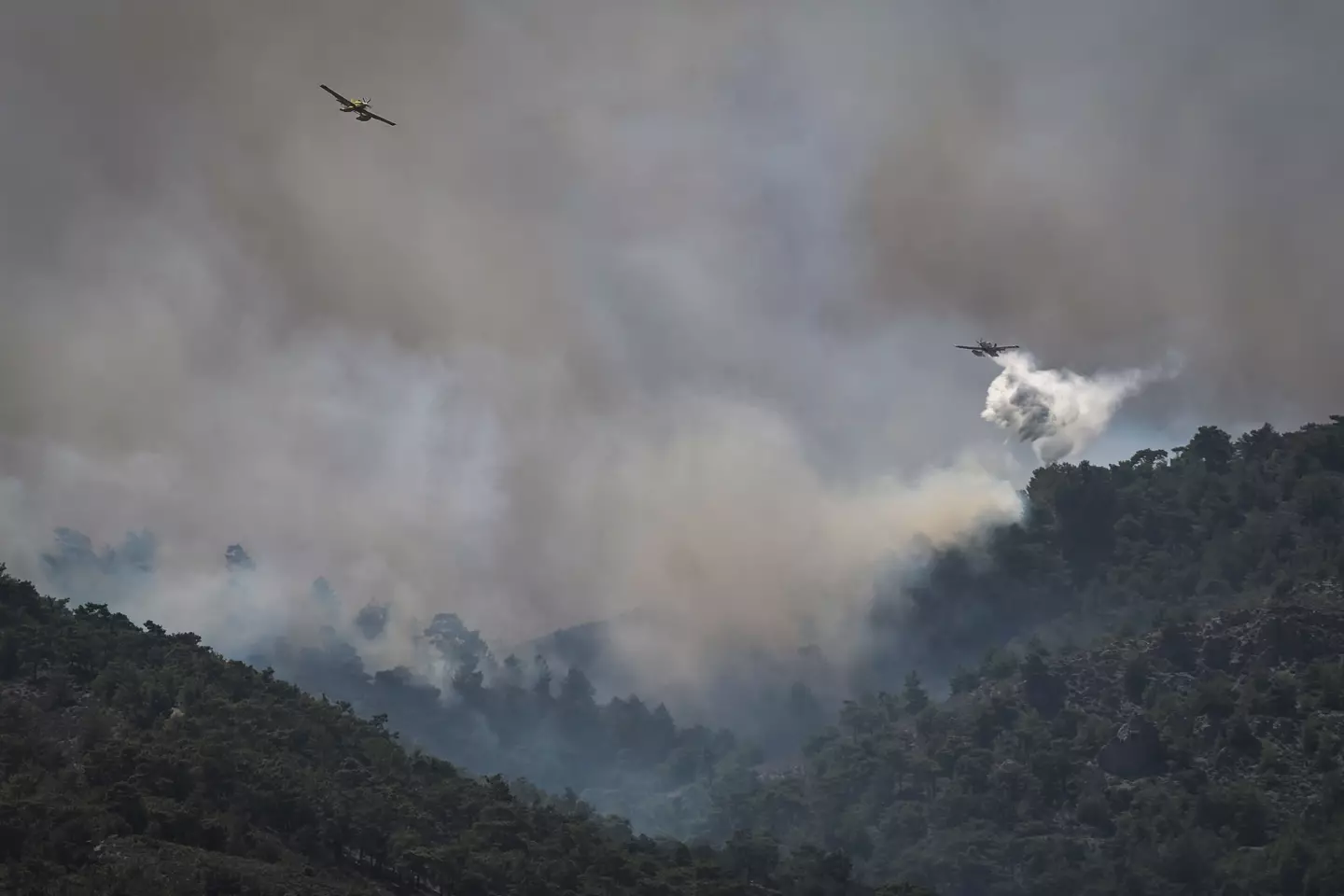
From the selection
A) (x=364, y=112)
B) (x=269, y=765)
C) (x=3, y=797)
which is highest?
(x=364, y=112)

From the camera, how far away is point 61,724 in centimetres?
19538

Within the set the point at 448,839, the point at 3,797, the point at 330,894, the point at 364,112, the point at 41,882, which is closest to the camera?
the point at 41,882

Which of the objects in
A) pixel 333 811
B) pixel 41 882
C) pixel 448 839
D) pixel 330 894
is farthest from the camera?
pixel 448 839

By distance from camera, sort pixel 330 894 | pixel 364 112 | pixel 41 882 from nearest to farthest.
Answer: pixel 41 882
pixel 330 894
pixel 364 112

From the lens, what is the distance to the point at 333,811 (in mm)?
185000

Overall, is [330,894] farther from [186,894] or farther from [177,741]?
[177,741]

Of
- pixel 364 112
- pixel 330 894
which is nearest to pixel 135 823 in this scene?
pixel 330 894

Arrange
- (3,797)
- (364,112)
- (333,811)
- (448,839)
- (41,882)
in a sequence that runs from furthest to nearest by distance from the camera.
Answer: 1. (448,839)
2. (333,811)
3. (364,112)
4. (3,797)
5. (41,882)

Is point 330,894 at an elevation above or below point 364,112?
below

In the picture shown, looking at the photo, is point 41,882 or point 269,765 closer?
point 41,882

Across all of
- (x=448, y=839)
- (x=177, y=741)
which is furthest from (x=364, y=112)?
(x=448, y=839)

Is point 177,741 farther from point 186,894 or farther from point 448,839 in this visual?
point 186,894

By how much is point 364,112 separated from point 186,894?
8838 cm

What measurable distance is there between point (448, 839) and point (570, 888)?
1907 centimetres
